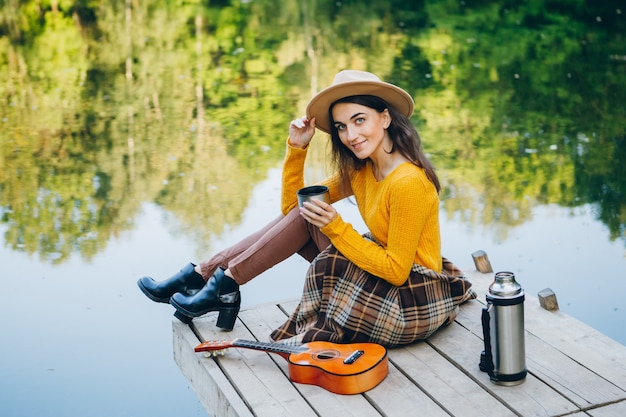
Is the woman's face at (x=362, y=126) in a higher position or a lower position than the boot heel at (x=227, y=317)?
higher

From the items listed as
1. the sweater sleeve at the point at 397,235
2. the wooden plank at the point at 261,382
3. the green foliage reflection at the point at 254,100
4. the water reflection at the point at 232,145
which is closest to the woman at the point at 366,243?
the sweater sleeve at the point at 397,235

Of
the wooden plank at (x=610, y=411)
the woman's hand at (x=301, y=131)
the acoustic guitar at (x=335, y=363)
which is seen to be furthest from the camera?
the woman's hand at (x=301, y=131)

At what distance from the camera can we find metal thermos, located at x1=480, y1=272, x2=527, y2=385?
290 centimetres

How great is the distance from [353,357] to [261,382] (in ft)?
1.03

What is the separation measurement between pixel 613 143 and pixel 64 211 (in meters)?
3.90

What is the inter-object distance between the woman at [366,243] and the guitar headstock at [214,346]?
20 centimetres

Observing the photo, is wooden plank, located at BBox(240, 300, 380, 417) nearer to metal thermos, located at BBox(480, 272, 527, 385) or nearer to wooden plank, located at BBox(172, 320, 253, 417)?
wooden plank, located at BBox(172, 320, 253, 417)

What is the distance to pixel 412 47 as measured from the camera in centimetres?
1100

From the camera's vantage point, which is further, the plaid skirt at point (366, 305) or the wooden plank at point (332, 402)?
the plaid skirt at point (366, 305)

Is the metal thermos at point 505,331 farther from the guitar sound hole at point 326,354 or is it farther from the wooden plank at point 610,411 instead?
the guitar sound hole at point 326,354

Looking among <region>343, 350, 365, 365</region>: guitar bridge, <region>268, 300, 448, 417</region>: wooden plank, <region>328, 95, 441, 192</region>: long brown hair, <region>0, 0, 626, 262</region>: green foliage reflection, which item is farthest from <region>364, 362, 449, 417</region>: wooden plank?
<region>0, 0, 626, 262</region>: green foliage reflection

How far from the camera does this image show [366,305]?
10.3 feet

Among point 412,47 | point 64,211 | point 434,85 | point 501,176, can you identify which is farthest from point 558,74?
point 64,211

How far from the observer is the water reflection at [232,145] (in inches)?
182
